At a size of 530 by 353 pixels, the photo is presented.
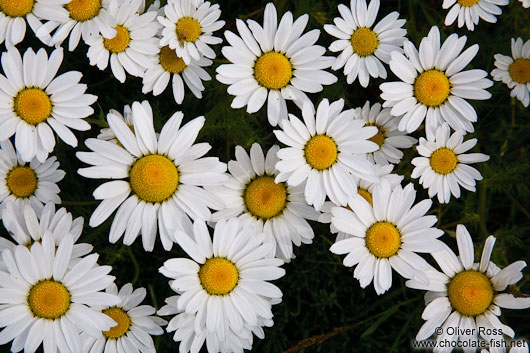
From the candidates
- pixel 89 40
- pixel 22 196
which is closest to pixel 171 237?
pixel 22 196

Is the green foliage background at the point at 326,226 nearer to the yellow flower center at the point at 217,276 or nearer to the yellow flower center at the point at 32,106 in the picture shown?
the yellow flower center at the point at 32,106

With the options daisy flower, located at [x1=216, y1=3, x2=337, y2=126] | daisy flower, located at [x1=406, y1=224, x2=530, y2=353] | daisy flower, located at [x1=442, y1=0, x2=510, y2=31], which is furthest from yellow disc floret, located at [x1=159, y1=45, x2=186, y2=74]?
daisy flower, located at [x1=406, y1=224, x2=530, y2=353]

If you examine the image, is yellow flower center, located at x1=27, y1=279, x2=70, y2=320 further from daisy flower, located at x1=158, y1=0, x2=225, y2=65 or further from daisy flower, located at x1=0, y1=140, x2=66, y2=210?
daisy flower, located at x1=158, y1=0, x2=225, y2=65

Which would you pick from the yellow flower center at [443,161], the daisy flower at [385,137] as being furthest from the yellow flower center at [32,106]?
the yellow flower center at [443,161]

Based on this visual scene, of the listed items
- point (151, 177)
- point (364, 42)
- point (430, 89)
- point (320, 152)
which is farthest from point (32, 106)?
Answer: point (430, 89)

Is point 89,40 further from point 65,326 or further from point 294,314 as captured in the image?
point 294,314

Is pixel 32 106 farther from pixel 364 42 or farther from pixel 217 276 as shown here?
pixel 364 42
